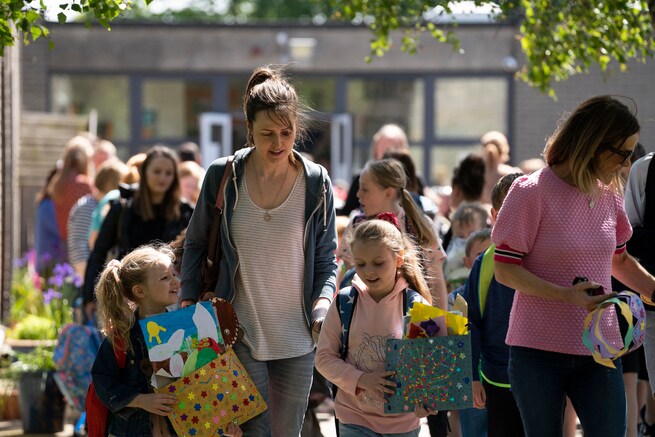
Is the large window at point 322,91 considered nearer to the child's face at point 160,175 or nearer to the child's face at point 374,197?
the child's face at point 160,175

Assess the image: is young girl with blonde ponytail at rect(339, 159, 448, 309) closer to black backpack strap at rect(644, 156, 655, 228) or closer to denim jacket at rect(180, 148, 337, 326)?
black backpack strap at rect(644, 156, 655, 228)

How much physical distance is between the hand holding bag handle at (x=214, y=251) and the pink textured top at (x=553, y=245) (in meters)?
1.18

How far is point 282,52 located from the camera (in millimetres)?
20922

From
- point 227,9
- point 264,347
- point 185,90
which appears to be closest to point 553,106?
point 185,90

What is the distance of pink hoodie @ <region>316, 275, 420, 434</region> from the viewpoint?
4.91 m

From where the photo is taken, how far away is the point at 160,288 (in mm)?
5137

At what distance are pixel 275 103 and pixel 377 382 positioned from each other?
3.96 ft

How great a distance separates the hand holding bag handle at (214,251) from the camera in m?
4.97

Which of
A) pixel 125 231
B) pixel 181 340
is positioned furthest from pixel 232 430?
pixel 125 231

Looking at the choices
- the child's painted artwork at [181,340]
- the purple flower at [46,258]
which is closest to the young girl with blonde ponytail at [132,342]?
the child's painted artwork at [181,340]

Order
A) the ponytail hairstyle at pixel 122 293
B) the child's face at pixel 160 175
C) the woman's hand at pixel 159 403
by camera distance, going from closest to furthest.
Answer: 1. the woman's hand at pixel 159 403
2. the ponytail hairstyle at pixel 122 293
3. the child's face at pixel 160 175

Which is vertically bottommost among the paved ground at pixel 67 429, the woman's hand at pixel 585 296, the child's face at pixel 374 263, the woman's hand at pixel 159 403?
the paved ground at pixel 67 429

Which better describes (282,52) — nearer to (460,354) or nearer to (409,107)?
(409,107)

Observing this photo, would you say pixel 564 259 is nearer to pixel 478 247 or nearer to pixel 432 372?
pixel 432 372
